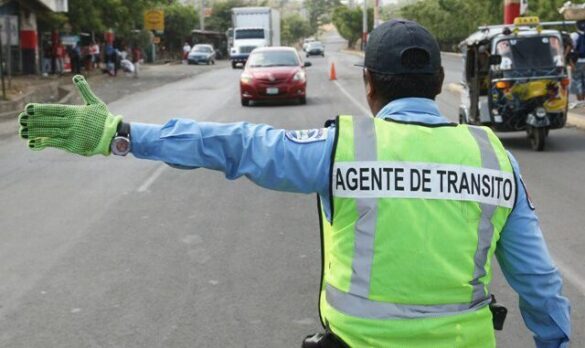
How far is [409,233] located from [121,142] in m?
0.74

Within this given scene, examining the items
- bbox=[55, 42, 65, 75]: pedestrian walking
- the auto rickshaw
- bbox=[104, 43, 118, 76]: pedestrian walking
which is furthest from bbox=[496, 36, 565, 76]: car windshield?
bbox=[104, 43, 118, 76]: pedestrian walking

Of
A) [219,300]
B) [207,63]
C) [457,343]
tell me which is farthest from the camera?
[207,63]

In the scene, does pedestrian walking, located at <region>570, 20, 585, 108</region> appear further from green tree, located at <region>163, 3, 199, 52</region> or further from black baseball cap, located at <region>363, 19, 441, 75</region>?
green tree, located at <region>163, 3, 199, 52</region>

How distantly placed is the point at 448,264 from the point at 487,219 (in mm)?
165

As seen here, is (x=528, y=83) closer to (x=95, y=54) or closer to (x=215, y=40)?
(x=95, y=54)

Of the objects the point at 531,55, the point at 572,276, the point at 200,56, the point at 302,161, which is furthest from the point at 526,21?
the point at 200,56

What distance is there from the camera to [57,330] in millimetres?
5066

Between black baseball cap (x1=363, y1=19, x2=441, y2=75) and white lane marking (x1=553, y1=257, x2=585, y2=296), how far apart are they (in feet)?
13.2

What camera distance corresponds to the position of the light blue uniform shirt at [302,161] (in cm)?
210

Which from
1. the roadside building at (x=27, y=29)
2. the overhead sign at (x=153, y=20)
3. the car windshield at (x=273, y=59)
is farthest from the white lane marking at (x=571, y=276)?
the overhead sign at (x=153, y=20)

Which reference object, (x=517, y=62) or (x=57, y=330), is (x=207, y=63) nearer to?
(x=517, y=62)

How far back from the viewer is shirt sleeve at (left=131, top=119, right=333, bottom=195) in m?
2.09

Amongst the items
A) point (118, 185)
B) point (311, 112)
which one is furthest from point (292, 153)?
point (311, 112)

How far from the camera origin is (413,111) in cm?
220
